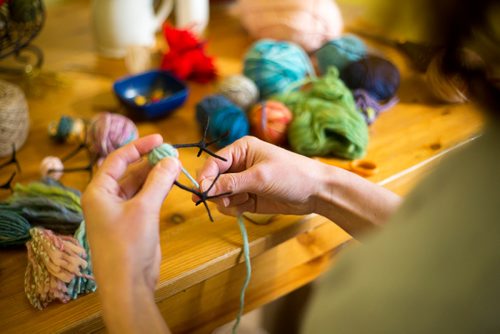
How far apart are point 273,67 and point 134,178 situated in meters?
0.44

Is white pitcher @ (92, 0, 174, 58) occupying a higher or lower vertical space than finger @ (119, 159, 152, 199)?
higher

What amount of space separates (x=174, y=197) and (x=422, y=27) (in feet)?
1.61

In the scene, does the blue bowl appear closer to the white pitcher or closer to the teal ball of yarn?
the white pitcher

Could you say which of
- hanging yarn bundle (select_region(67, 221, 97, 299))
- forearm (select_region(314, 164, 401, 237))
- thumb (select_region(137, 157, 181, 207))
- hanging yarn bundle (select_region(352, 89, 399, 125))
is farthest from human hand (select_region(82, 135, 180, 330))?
hanging yarn bundle (select_region(352, 89, 399, 125))

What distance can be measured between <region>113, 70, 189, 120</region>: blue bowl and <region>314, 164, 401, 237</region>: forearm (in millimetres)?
358

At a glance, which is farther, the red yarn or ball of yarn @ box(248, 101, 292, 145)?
the red yarn

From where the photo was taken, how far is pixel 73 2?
4.41 feet

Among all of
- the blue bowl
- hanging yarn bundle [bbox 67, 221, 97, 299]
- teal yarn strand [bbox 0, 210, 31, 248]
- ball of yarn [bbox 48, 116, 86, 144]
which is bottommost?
hanging yarn bundle [bbox 67, 221, 97, 299]

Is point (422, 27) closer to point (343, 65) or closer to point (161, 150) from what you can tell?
point (161, 150)

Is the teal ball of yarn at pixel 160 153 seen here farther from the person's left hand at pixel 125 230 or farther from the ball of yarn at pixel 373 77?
the ball of yarn at pixel 373 77

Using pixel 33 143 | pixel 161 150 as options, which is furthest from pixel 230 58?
pixel 161 150

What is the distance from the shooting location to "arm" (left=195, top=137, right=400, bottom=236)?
24.8 inches

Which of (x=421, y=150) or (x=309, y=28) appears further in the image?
(x=309, y=28)

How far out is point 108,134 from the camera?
80 cm
